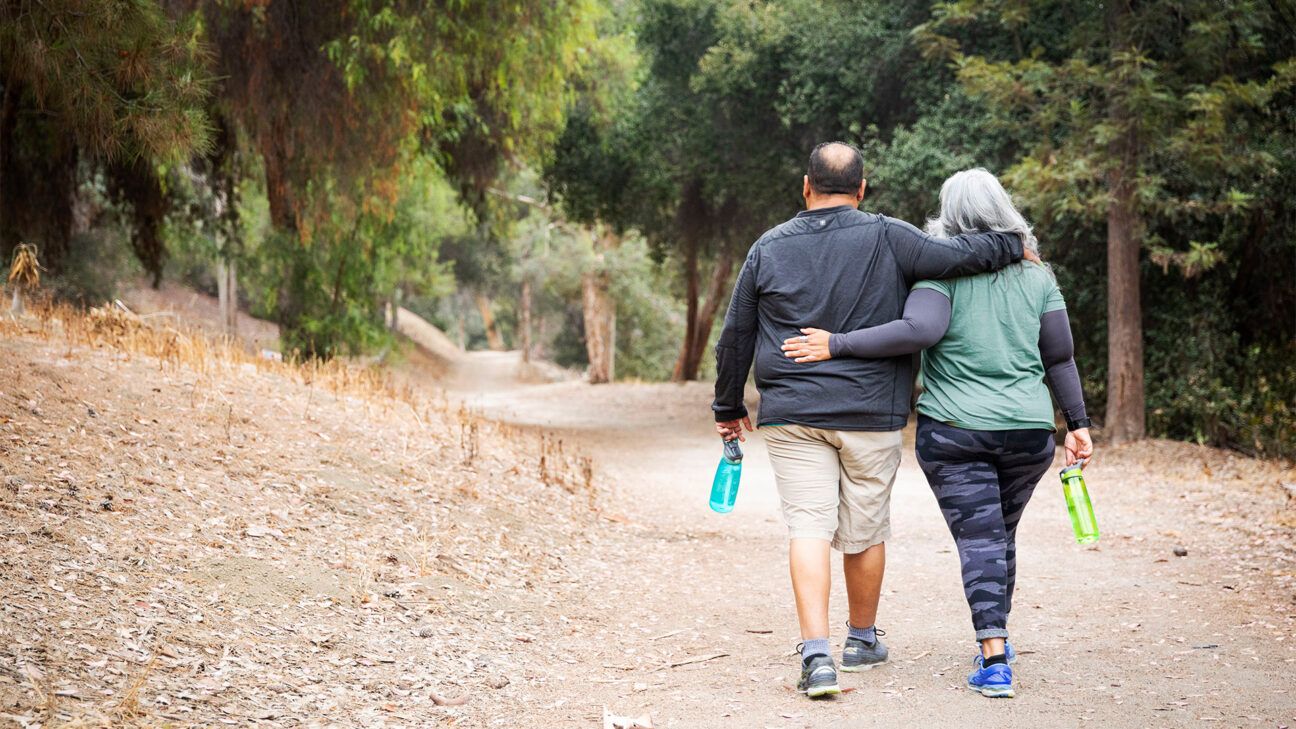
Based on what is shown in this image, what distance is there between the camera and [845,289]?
4027 millimetres

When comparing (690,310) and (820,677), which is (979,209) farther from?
(690,310)

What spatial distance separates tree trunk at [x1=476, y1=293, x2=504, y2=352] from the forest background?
36.6 m

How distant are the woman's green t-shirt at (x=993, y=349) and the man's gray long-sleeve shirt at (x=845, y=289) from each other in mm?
90

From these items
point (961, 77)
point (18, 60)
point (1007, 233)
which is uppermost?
point (961, 77)

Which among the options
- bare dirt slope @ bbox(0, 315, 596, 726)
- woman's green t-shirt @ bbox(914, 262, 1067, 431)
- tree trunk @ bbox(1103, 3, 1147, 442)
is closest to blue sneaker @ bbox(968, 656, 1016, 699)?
woman's green t-shirt @ bbox(914, 262, 1067, 431)

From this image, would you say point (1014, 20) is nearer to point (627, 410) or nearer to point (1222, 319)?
point (1222, 319)

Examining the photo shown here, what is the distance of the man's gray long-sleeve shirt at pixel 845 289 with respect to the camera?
157 inches

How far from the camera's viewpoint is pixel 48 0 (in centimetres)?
590

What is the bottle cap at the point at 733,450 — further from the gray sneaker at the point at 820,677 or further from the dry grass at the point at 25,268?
the dry grass at the point at 25,268

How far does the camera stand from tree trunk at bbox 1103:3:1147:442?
1211 centimetres

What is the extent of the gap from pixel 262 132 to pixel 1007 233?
906 centimetres

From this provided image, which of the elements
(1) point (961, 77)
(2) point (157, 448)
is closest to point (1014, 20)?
(1) point (961, 77)

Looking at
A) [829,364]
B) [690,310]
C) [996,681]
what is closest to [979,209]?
[829,364]

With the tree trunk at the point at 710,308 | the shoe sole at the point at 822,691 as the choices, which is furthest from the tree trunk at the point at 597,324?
the shoe sole at the point at 822,691
